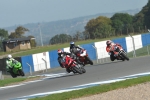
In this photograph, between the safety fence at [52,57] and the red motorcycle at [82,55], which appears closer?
the red motorcycle at [82,55]

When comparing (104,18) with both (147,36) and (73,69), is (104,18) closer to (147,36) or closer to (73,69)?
(147,36)

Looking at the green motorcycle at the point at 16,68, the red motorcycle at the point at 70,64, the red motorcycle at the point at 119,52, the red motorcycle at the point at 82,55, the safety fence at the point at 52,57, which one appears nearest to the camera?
the red motorcycle at the point at 70,64

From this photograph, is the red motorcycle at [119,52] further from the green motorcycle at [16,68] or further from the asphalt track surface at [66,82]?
the green motorcycle at [16,68]

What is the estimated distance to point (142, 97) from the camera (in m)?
10.6

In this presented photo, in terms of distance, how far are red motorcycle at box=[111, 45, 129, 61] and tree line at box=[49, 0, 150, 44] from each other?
4690cm

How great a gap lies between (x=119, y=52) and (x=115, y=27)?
218 ft

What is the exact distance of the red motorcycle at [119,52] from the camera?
23.5 m

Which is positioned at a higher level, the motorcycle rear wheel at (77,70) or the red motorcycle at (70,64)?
the red motorcycle at (70,64)

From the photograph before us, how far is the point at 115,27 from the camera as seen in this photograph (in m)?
89.6

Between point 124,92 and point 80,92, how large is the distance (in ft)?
5.30

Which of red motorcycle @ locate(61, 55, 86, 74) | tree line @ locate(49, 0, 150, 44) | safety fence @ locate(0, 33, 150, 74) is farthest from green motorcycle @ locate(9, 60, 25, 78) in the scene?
tree line @ locate(49, 0, 150, 44)

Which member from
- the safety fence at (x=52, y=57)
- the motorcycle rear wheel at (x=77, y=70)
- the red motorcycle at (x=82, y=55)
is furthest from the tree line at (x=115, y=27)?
the motorcycle rear wheel at (x=77, y=70)

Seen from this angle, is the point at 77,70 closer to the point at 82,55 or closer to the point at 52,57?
the point at 82,55

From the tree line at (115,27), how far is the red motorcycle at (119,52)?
1847 inches
